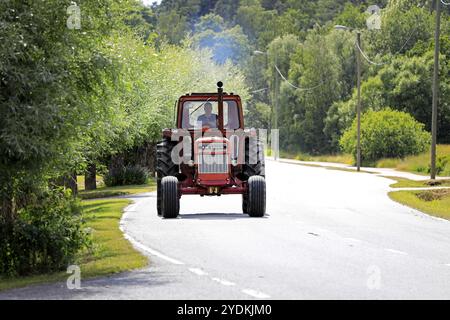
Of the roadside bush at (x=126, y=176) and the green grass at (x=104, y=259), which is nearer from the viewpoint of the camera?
the green grass at (x=104, y=259)

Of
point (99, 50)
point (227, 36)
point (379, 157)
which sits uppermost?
point (227, 36)

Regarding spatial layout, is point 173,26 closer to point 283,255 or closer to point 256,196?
point 256,196

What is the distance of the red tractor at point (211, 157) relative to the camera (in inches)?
963

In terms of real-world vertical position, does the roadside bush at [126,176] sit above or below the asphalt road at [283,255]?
below

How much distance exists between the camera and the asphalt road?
1255 centimetres

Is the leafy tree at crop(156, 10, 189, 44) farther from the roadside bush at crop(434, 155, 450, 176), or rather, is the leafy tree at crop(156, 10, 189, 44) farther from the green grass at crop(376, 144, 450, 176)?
the roadside bush at crop(434, 155, 450, 176)

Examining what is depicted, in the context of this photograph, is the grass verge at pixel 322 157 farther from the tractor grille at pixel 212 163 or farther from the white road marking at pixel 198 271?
the white road marking at pixel 198 271

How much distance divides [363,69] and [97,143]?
70.0 metres

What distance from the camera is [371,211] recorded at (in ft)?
96.0

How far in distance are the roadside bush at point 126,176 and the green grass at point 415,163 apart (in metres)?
16.3

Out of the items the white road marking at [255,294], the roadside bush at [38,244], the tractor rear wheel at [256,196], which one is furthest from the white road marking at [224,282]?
the tractor rear wheel at [256,196]

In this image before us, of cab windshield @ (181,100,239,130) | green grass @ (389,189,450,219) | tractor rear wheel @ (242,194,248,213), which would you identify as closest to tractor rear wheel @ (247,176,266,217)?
tractor rear wheel @ (242,194,248,213)

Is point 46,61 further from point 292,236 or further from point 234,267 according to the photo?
point 292,236
